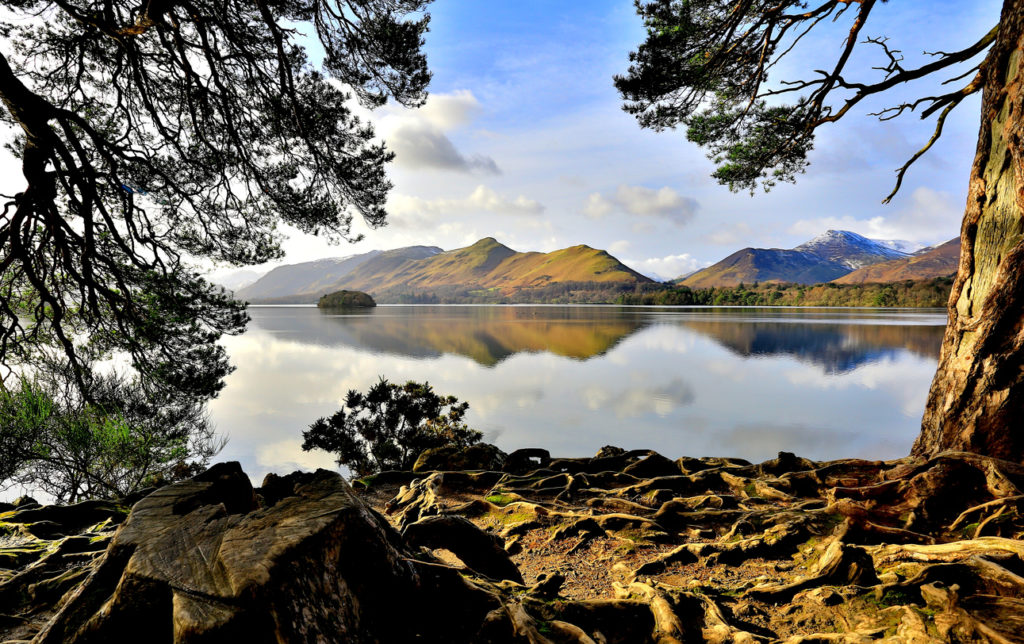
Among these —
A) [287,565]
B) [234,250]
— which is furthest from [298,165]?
[287,565]

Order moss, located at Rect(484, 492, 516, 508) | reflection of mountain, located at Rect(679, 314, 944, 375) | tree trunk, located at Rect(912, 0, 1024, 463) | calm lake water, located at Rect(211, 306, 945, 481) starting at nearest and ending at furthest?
tree trunk, located at Rect(912, 0, 1024, 463) → moss, located at Rect(484, 492, 516, 508) → calm lake water, located at Rect(211, 306, 945, 481) → reflection of mountain, located at Rect(679, 314, 944, 375)

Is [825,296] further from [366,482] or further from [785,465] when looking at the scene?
[366,482]

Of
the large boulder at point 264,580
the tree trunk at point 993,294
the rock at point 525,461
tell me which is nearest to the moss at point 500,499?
the rock at point 525,461

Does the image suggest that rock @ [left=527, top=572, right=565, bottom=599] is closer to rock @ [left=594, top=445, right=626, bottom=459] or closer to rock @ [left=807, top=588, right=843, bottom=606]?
rock @ [left=807, top=588, right=843, bottom=606]

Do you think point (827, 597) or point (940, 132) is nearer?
point (827, 597)

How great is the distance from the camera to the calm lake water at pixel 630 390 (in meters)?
14.1

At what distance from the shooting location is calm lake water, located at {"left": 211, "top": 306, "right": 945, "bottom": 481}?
46.3 ft

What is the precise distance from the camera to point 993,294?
4.21 m

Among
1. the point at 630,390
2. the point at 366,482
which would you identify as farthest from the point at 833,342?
the point at 366,482

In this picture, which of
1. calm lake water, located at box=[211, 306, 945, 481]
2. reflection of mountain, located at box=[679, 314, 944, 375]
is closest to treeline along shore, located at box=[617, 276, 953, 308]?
reflection of mountain, located at box=[679, 314, 944, 375]

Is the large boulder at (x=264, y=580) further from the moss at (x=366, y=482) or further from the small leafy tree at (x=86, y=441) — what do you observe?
the small leafy tree at (x=86, y=441)

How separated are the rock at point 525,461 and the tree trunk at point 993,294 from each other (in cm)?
563

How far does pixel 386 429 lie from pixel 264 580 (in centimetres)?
965

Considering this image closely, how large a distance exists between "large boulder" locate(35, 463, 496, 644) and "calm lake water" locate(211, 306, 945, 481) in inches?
457
